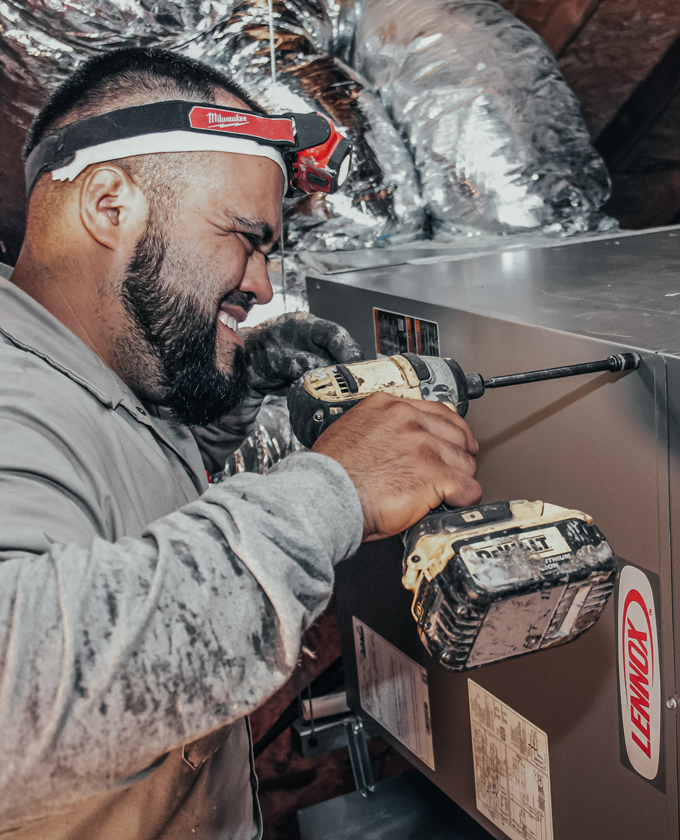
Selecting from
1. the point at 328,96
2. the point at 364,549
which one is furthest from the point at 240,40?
the point at 364,549

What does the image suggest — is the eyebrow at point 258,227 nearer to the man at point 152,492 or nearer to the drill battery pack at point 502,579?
the man at point 152,492

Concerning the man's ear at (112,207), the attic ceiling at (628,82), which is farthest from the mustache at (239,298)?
the attic ceiling at (628,82)

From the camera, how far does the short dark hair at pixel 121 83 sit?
765 mm

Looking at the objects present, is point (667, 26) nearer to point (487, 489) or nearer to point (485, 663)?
point (487, 489)

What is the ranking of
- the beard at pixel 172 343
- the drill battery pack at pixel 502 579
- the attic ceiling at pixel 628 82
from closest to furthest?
1. the drill battery pack at pixel 502 579
2. the beard at pixel 172 343
3. the attic ceiling at pixel 628 82

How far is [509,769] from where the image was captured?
2.80 feet

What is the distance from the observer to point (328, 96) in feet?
4.74

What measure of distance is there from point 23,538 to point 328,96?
125 cm

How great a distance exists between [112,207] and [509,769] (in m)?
0.75

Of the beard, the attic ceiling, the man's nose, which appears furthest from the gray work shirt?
the attic ceiling

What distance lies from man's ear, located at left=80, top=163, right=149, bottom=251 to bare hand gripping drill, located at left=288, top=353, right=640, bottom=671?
0.40m

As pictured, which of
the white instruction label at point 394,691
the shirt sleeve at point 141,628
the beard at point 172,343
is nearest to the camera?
the shirt sleeve at point 141,628

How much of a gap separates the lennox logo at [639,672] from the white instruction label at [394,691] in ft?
1.19

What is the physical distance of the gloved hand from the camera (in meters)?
1.05
